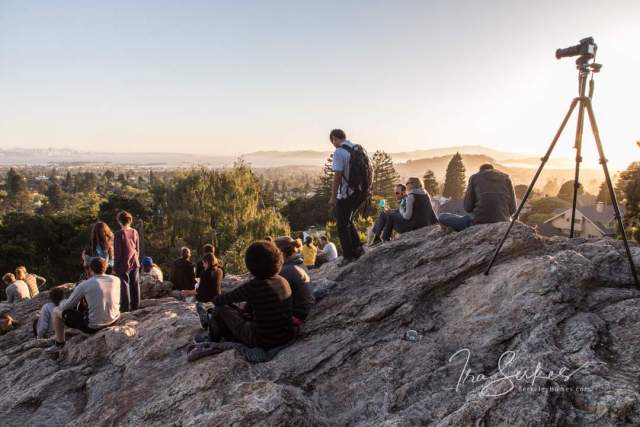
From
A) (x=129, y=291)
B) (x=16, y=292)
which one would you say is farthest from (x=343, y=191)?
(x=16, y=292)

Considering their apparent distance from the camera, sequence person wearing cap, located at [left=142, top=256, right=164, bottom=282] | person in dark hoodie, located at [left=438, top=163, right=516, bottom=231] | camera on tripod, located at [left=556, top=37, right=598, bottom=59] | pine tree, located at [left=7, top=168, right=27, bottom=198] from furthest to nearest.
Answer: pine tree, located at [left=7, top=168, right=27, bottom=198] → person wearing cap, located at [left=142, top=256, right=164, bottom=282] → person in dark hoodie, located at [left=438, top=163, right=516, bottom=231] → camera on tripod, located at [left=556, top=37, right=598, bottom=59]

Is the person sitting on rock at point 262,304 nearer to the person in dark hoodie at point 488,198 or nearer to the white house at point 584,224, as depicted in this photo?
the person in dark hoodie at point 488,198

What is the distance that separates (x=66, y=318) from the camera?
21.9ft

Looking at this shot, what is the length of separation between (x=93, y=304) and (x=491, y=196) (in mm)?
7111

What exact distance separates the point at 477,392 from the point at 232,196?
28.0m

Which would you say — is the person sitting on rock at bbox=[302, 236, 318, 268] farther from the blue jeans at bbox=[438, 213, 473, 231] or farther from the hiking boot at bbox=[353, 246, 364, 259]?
the blue jeans at bbox=[438, 213, 473, 231]

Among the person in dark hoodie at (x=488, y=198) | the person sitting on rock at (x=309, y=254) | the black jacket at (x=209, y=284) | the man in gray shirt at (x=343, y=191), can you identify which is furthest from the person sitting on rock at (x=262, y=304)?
the person sitting on rock at (x=309, y=254)

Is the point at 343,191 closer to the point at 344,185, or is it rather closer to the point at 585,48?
the point at 344,185

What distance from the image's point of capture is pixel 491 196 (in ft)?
22.4

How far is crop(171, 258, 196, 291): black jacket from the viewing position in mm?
10680

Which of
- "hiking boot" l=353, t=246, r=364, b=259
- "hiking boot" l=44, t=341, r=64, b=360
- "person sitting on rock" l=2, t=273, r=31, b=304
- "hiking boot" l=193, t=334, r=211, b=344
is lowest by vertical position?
"person sitting on rock" l=2, t=273, r=31, b=304

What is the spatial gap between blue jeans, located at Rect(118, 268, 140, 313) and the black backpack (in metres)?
5.12

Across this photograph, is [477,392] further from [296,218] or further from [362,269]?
[296,218]

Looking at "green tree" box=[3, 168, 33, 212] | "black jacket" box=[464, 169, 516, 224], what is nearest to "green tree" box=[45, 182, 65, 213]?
"green tree" box=[3, 168, 33, 212]
